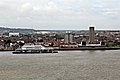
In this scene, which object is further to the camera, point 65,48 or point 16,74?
point 65,48

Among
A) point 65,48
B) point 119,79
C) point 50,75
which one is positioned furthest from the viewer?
point 65,48

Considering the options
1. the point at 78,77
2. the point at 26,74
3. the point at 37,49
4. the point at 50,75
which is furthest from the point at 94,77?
the point at 37,49

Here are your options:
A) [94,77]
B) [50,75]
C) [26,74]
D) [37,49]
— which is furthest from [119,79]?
[37,49]

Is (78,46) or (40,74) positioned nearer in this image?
(40,74)

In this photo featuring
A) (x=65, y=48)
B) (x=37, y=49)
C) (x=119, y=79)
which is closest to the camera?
(x=119, y=79)

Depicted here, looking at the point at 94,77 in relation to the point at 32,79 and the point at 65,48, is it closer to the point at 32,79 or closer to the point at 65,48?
the point at 32,79

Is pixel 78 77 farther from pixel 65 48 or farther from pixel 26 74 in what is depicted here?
pixel 65 48

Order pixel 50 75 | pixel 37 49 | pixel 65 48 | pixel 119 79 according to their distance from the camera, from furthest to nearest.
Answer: pixel 65 48 < pixel 37 49 < pixel 50 75 < pixel 119 79

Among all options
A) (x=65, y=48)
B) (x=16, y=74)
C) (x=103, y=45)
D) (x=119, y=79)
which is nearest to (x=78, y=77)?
(x=119, y=79)

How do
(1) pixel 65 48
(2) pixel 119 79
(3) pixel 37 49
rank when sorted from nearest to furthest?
(2) pixel 119 79
(3) pixel 37 49
(1) pixel 65 48
